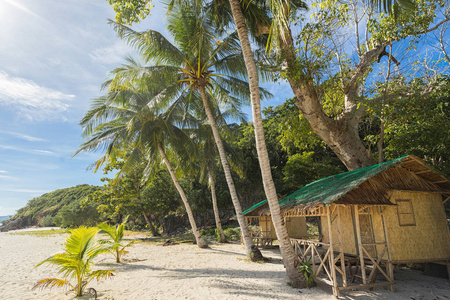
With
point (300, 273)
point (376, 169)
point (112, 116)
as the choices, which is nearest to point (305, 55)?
point (376, 169)

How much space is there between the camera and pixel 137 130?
12.3 metres

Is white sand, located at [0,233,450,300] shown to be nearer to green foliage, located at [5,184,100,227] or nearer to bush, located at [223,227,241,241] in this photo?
bush, located at [223,227,241,241]

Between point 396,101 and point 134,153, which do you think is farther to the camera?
point 134,153

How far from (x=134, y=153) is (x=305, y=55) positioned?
375 inches

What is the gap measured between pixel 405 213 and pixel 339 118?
144 inches

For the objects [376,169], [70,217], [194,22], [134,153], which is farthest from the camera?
[70,217]

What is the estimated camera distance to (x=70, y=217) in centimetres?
3047

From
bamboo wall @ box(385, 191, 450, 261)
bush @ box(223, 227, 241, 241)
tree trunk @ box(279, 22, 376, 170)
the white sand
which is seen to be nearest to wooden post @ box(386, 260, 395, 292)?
the white sand

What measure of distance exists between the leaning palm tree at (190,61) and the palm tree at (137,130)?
1515mm

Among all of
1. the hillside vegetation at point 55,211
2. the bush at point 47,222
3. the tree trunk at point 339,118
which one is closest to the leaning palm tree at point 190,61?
the tree trunk at point 339,118

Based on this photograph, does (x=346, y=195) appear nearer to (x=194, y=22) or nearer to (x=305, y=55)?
(x=305, y=55)

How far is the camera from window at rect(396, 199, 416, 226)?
22.1 ft

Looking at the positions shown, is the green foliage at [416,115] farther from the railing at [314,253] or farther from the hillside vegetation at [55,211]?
the hillside vegetation at [55,211]

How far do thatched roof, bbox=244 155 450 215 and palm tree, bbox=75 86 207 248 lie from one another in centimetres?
734
